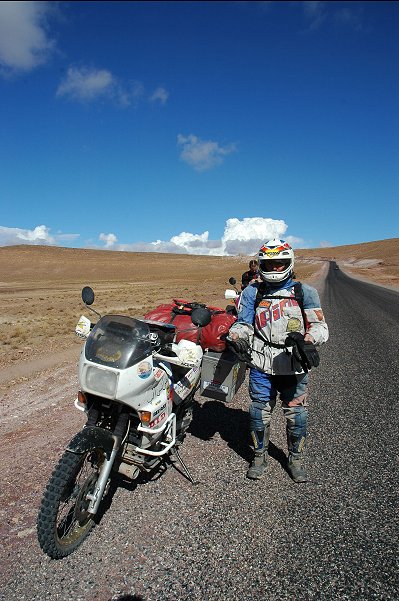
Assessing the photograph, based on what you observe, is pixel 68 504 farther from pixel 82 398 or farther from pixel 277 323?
pixel 277 323

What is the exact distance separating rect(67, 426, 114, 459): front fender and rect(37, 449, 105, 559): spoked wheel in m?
0.05

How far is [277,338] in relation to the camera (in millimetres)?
3746

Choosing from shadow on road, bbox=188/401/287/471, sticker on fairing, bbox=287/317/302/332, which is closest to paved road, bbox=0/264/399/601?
shadow on road, bbox=188/401/287/471

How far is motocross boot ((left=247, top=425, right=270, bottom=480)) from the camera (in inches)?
153

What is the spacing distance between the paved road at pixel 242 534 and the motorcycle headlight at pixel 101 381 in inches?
45.0

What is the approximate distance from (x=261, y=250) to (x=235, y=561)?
2.57 m

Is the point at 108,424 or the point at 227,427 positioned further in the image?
the point at 227,427

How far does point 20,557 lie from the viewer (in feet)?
9.00

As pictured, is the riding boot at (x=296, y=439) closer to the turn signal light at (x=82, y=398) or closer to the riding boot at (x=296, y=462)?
the riding boot at (x=296, y=462)

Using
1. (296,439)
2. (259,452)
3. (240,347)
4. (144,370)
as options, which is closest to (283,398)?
(296,439)

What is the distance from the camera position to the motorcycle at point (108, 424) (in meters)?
2.67

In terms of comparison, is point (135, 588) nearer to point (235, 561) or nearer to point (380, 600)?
point (235, 561)

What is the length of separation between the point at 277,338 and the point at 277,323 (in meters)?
0.15

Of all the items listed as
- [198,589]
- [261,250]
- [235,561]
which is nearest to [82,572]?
[198,589]
